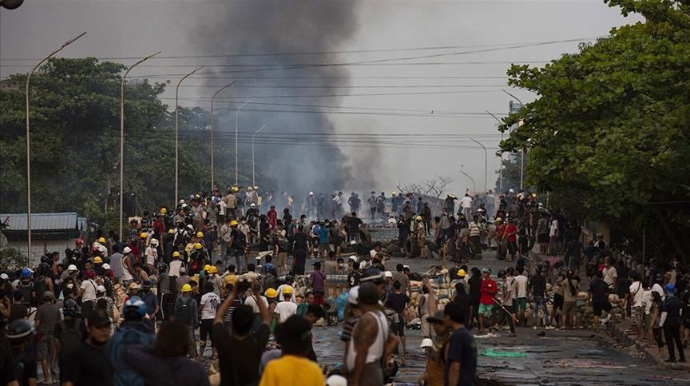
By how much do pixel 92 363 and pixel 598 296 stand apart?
19.0 meters

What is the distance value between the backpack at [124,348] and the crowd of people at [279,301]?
11 mm

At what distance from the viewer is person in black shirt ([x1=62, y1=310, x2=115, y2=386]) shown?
36.6 feet

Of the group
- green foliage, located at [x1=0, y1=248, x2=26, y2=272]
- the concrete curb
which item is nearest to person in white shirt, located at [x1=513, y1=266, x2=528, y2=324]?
the concrete curb

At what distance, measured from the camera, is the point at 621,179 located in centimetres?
3111

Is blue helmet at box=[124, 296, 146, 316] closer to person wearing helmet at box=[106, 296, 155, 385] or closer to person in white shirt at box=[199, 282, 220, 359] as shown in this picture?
person wearing helmet at box=[106, 296, 155, 385]

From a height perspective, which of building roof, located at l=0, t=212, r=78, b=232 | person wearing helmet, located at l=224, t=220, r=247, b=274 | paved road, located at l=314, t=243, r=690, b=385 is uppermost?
building roof, located at l=0, t=212, r=78, b=232

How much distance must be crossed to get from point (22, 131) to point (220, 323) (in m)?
64.1

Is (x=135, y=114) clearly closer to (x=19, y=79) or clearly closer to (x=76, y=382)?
(x=19, y=79)

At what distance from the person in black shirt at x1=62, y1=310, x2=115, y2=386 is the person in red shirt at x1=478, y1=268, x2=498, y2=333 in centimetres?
1730

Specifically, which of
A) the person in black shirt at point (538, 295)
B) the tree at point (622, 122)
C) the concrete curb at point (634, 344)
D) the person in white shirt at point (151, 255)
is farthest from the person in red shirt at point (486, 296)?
the person in white shirt at point (151, 255)

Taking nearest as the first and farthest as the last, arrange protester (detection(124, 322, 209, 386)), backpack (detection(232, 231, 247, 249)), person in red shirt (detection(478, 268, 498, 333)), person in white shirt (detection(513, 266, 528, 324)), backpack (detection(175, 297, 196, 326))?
1. protester (detection(124, 322, 209, 386))
2. backpack (detection(175, 297, 196, 326))
3. person in red shirt (detection(478, 268, 498, 333))
4. person in white shirt (detection(513, 266, 528, 324))
5. backpack (detection(232, 231, 247, 249))

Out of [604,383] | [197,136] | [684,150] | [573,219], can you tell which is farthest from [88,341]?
[197,136]

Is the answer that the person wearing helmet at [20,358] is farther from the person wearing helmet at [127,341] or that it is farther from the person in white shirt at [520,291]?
the person in white shirt at [520,291]

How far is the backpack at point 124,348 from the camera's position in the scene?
10.8m
